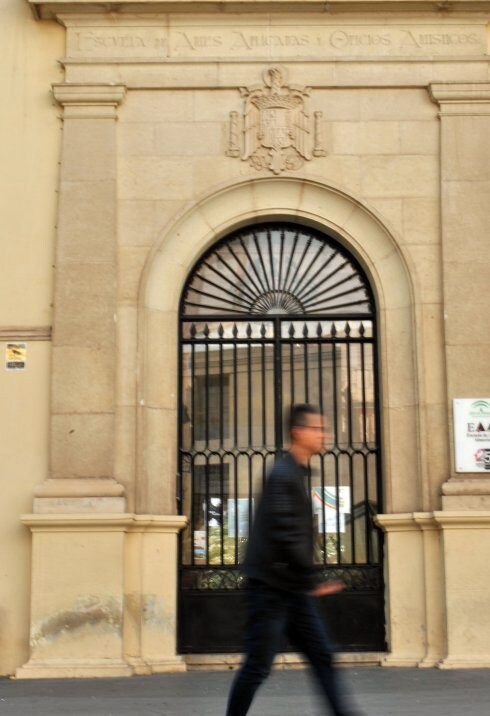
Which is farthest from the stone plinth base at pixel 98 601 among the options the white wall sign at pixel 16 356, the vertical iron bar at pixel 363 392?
the vertical iron bar at pixel 363 392

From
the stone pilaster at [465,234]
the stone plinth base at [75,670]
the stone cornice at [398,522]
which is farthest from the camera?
the stone pilaster at [465,234]

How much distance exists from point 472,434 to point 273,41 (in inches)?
162

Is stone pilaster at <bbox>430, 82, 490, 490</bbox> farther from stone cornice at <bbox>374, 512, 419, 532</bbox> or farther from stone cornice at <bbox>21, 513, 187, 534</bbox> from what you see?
stone cornice at <bbox>21, 513, 187, 534</bbox>

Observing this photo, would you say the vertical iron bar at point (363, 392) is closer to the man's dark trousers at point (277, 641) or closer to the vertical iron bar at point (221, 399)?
the vertical iron bar at point (221, 399)

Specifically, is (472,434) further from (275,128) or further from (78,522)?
(78,522)

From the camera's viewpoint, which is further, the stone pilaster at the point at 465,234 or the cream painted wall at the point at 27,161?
the cream painted wall at the point at 27,161

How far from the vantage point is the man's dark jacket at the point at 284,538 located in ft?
19.6

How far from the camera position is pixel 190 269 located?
10.6 meters

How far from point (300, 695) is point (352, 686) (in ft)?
1.81

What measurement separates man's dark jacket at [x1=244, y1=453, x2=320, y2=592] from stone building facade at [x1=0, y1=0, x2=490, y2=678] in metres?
3.88

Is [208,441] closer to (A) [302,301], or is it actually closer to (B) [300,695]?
(A) [302,301]

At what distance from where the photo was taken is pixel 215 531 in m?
10.5

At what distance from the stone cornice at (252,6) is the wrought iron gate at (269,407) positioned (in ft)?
6.72

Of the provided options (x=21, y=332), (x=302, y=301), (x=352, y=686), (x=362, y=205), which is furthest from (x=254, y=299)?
(x=352, y=686)
